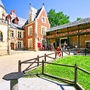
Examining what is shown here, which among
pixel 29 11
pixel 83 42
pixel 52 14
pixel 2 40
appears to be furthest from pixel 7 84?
pixel 52 14

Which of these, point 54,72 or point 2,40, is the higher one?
point 2,40

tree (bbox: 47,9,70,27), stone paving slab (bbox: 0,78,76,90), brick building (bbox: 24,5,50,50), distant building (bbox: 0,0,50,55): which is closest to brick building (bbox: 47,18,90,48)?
brick building (bbox: 24,5,50,50)

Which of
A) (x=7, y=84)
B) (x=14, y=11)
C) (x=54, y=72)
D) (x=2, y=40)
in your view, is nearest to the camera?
(x=7, y=84)

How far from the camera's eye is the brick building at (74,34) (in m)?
19.4

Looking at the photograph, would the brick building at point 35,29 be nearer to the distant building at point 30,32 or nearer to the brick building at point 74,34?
the distant building at point 30,32

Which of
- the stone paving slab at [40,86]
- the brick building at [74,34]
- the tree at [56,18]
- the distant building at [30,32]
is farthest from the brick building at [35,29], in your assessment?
the stone paving slab at [40,86]

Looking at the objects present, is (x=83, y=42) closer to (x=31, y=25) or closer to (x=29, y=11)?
(x=31, y=25)

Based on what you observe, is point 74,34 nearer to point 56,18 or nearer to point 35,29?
point 35,29

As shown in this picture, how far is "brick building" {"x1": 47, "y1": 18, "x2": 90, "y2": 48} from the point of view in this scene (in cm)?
1941

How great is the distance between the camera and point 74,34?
20.0 m

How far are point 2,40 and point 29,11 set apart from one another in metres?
12.8

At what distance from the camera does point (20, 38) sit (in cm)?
2714

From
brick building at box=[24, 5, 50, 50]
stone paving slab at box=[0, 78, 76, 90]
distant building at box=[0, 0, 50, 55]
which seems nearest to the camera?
stone paving slab at box=[0, 78, 76, 90]

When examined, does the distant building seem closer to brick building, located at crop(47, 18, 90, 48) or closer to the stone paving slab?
brick building, located at crop(47, 18, 90, 48)
